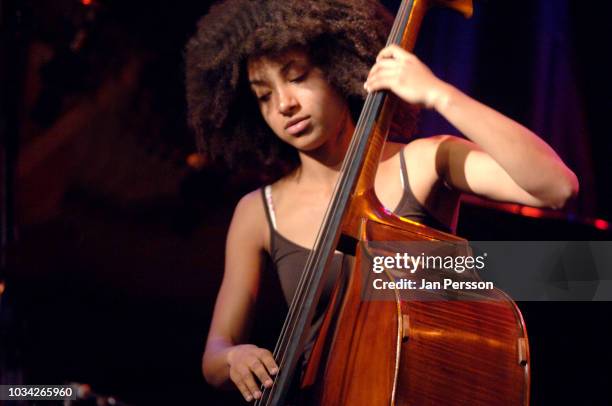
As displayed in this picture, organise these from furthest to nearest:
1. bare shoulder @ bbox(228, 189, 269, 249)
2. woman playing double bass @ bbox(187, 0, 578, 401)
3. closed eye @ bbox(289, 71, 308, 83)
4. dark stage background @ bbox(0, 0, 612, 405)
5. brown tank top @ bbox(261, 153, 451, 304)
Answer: dark stage background @ bbox(0, 0, 612, 405) → bare shoulder @ bbox(228, 189, 269, 249) → closed eye @ bbox(289, 71, 308, 83) → brown tank top @ bbox(261, 153, 451, 304) → woman playing double bass @ bbox(187, 0, 578, 401)

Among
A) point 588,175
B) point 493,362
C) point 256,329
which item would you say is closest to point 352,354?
point 493,362

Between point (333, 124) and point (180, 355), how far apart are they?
65.2 inches

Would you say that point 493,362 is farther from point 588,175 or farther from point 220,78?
point 588,175

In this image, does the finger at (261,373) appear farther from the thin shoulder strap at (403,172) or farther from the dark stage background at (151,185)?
the dark stage background at (151,185)

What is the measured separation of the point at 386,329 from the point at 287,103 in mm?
612

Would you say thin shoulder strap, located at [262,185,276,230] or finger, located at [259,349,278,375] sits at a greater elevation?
thin shoulder strap, located at [262,185,276,230]

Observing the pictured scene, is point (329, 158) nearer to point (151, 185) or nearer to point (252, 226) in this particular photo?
point (252, 226)

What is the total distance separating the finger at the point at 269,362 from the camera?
1.34 m

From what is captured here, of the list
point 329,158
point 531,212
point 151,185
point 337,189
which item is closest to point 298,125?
point 329,158

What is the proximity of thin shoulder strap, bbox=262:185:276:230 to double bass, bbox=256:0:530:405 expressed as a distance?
1.44 feet

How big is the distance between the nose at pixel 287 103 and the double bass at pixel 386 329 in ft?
0.90

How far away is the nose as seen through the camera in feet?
5.11

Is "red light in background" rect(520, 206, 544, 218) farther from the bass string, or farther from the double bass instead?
the bass string

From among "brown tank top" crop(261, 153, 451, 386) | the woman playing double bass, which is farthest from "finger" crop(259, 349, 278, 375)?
"brown tank top" crop(261, 153, 451, 386)
